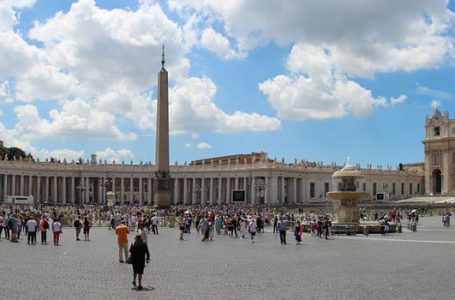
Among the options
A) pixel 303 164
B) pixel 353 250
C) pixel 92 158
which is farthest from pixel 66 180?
pixel 353 250

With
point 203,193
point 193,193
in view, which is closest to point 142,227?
Answer: point 203,193

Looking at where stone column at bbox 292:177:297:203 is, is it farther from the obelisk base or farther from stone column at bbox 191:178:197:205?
the obelisk base

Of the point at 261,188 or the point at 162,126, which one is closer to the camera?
the point at 162,126

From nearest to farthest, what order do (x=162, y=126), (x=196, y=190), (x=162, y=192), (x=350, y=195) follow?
(x=350, y=195), (x=162, y=126), (x=162, y=192), (x=196, y=190)

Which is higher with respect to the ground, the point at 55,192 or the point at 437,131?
the point at 437,131

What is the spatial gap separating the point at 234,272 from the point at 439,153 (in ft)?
297

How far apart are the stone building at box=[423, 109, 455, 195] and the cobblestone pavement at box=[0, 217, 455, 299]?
251ft

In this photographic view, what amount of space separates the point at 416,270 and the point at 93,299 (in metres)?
8.69

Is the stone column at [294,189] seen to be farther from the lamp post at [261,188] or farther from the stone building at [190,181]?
the lamp post at [261,188]

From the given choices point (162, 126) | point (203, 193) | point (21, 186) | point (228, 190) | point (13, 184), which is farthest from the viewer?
point (203, 193)

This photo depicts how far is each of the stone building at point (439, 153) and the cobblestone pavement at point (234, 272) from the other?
76.6m

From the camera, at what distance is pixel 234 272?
52.5 feet

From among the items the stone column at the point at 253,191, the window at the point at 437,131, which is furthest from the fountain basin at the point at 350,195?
the window at the point at 437,131

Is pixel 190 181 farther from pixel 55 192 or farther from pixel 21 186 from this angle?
pixel 21 186
